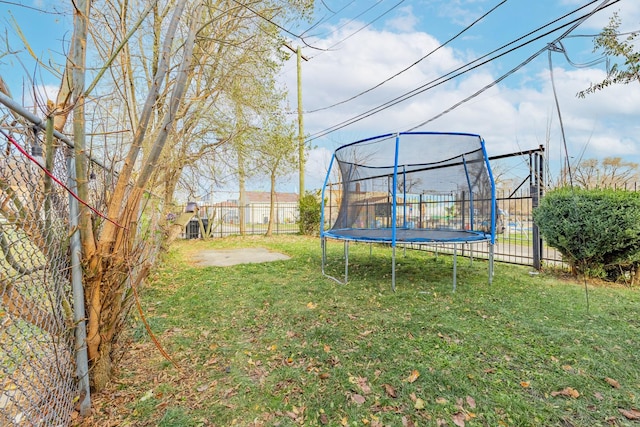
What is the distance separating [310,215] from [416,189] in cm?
519

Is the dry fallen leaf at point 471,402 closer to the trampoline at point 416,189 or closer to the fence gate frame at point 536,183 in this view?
the trampoline at point 416,189

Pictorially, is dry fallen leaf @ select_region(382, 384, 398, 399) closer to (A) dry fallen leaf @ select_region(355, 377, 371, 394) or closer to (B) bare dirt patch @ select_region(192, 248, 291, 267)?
(A) dry fallen leaf @ select_region(355, 377, 371, 394)

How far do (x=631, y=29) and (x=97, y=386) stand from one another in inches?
293

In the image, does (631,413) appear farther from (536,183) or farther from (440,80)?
(440,80)

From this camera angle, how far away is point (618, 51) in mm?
4617

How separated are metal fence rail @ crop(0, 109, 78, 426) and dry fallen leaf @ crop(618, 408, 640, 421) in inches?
101

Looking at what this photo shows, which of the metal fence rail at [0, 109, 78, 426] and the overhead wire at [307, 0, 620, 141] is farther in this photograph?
the overhead wire at [307, 0, 620, 141]

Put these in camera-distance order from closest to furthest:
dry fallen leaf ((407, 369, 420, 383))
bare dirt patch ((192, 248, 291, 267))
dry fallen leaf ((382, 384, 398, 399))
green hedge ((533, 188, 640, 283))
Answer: dry fallen leaf ((382, 384, 398, 399)), dry fallen leaf ((407, 369, 420, 383)), green hedge ((533, 188, 640, 283)), bare dirt patch ((192, 248, 291, 267))

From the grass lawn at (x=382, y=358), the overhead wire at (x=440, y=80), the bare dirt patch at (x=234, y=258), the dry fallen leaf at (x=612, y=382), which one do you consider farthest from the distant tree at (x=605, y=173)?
the bare dirt patch at (x=234, y=258)

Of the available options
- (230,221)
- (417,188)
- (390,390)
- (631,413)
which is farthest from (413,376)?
(230,221)

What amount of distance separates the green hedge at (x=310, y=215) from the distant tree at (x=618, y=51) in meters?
7.49

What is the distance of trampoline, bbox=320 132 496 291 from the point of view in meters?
4.11

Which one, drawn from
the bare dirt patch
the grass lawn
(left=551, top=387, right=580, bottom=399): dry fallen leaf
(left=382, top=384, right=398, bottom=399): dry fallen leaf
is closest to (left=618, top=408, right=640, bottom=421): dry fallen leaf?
the grass lawn

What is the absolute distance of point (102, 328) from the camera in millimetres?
1548
